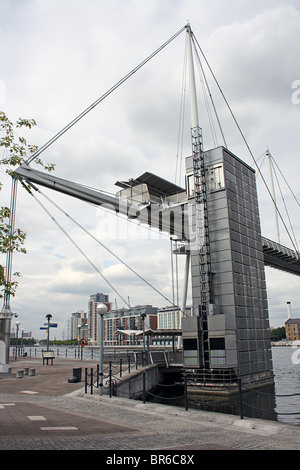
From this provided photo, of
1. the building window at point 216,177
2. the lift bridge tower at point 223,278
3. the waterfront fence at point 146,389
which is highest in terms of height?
the building window at point 216,177

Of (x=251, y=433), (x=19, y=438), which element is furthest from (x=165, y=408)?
(x=19, y=438)

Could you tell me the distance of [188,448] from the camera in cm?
756

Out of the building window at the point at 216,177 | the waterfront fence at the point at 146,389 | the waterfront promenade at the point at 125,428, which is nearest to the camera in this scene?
the waterfront promenade at the point at 125,428

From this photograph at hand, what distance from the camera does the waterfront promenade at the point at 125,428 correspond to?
7.72 meters

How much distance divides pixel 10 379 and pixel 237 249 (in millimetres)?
16800

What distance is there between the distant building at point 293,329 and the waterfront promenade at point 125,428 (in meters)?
184

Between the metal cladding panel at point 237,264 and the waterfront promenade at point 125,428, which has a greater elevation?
the metal cladding panel at point 237,264

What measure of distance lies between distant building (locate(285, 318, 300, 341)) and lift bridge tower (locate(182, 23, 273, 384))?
165971 mm

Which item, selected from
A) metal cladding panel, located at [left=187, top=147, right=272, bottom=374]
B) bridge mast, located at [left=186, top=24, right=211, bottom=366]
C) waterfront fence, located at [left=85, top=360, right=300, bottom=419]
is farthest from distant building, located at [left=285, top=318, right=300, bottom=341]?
bridge mast, located at [left=186, top=24, right=211, bottom=366]
